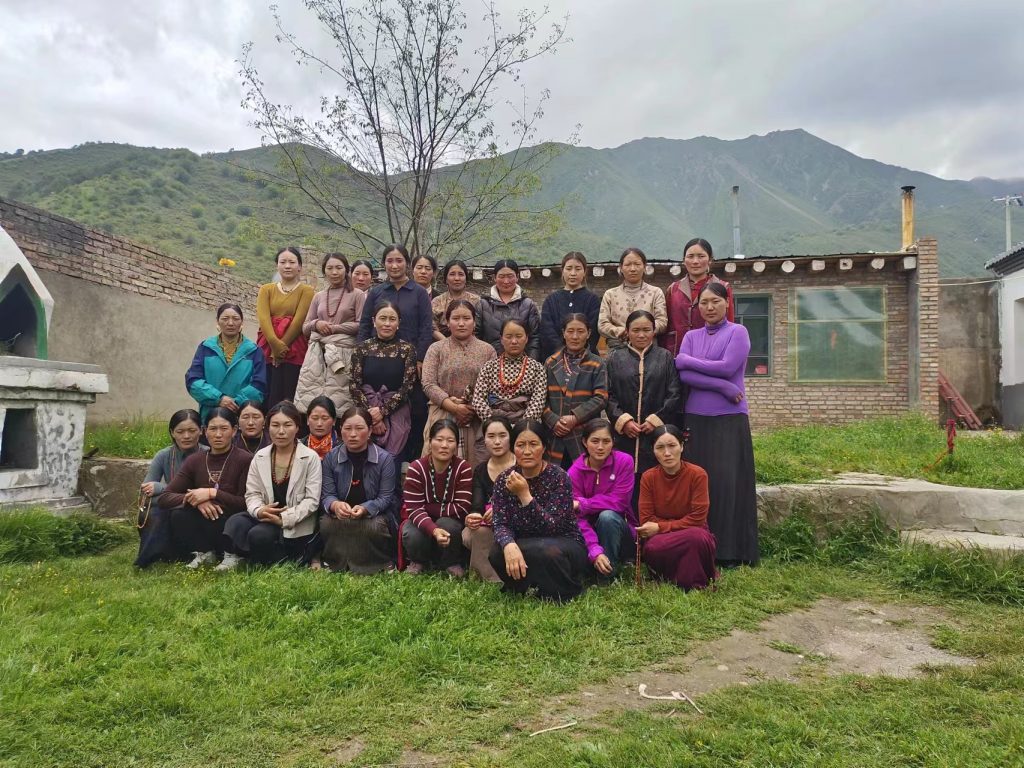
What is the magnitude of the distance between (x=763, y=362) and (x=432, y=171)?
20.9 feet

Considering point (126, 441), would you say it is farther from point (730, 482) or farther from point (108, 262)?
point (730, 482)

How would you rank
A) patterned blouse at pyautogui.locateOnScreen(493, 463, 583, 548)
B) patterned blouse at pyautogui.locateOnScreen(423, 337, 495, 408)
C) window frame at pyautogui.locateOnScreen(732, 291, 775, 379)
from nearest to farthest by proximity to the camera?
patterned blouse at pyautogui.locateOnScreen(493, 463, 583, 548), patterned blouse at pyautogui.locateOnScreen(423, 337, 495, 408), window frame at pyautogui.locateOnScreen(732, 291, 775, 379)

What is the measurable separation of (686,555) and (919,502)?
213cm

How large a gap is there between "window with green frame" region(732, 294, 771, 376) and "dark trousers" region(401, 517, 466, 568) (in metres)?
8.54

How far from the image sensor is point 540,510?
13.2 feet

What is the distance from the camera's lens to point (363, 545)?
4.54m

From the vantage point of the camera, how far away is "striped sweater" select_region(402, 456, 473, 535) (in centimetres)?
447

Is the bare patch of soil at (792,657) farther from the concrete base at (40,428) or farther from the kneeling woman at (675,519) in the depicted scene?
the concrete base at (40,428)

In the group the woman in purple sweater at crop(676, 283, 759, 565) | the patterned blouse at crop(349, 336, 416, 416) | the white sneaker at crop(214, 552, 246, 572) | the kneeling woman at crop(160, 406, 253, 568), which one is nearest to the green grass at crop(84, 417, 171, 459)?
the kneeling woman at crop(160, 406, 253, 568)

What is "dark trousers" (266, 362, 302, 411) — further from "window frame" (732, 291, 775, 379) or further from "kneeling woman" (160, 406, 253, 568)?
"window frame" (732, 291, 775, 379)

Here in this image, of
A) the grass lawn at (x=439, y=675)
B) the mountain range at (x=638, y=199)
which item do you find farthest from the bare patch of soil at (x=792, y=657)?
the mountain range at (x=638, y=199)

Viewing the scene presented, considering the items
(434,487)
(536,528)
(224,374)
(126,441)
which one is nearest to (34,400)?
(126,441)

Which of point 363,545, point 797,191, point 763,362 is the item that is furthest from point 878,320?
point 797,191

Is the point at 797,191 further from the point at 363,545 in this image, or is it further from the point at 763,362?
the point at 363,545
